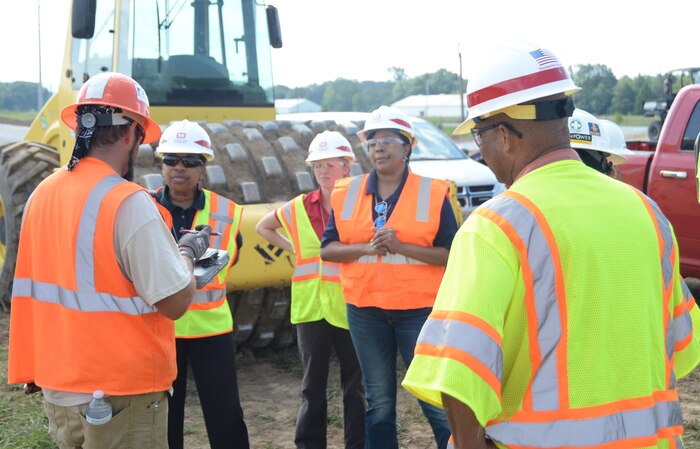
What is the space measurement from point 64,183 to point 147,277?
0.47 m

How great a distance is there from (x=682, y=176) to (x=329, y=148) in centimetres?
416

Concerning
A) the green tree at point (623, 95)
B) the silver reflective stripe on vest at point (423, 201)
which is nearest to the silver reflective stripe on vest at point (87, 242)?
the silver reflective stripe on vest at point (423, 201)

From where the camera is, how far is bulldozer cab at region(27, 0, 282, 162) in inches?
269

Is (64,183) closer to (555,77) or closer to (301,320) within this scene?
(555,77)

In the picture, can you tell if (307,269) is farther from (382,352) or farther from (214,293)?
(382,352)

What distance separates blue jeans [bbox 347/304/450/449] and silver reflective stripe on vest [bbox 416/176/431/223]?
0.47 metres

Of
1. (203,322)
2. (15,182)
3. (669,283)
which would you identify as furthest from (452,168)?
(669,283)

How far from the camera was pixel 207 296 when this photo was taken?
438cm

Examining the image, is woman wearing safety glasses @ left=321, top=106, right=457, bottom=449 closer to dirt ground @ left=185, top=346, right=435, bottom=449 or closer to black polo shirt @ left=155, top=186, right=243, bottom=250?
black polo shirt @ left=155, top=186, right=243, bottom=250

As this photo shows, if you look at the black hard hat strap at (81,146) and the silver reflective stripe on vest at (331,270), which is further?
the silver reflective stripe on vest at (331,270)

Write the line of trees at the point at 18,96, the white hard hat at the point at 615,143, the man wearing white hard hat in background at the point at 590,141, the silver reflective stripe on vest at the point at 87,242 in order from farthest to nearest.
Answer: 1. the line of trees at the point at 18,96
2. the white hard hat at the point at 615,143
3. the man wearing white hard hat in background at the point at 590,141
4. the silver reflective stripe on vest at the point at 87,242

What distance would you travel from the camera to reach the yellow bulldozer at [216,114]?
600cm

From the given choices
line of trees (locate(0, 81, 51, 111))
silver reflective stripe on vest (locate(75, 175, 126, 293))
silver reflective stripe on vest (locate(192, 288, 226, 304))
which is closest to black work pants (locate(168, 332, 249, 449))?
silver reflective stripe on vest (locate(192, 288, 226, 304))

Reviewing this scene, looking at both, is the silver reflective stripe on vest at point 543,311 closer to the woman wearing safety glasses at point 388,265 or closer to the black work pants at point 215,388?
the woman wearing safety glasses at point 388,265
